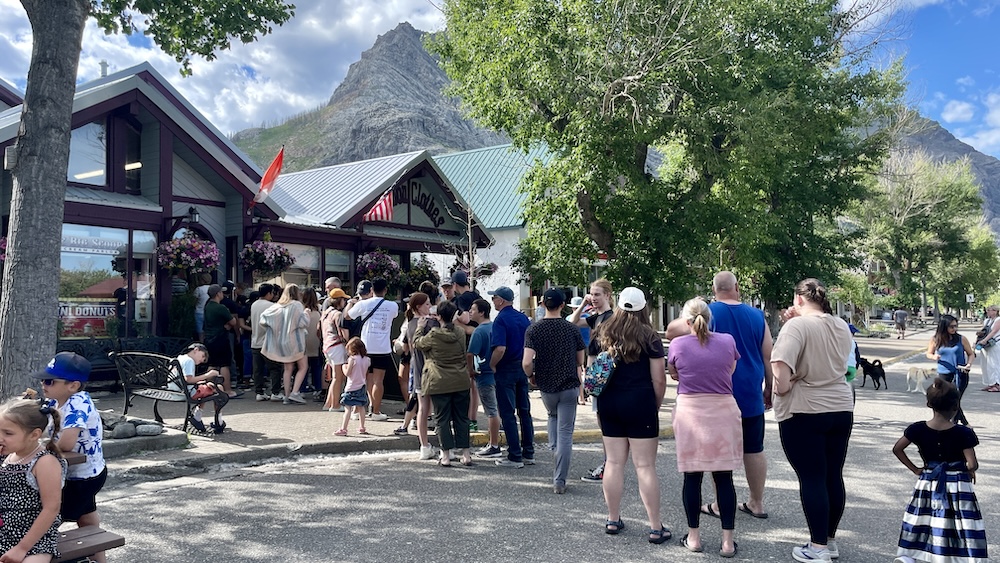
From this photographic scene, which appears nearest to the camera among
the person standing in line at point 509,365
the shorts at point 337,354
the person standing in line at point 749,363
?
the person standing in line at point 749,363

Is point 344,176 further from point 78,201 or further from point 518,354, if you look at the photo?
point 518,354

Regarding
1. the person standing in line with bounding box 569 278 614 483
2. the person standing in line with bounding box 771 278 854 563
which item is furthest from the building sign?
the person standing in line with bounding box 771 278 854 563

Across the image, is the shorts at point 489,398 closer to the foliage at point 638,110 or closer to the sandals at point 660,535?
the sandals at point 660,535

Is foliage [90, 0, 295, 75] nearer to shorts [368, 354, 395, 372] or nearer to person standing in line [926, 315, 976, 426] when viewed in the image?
shorts [368, 354, 395, 372]

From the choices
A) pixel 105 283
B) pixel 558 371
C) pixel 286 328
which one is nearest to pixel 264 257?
pixel 105 283

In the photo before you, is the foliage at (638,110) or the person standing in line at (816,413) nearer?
the person standing in line at (816,413)

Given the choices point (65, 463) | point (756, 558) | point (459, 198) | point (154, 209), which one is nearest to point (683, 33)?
point (459, 198)

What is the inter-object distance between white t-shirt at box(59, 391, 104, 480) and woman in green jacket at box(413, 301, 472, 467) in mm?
3653

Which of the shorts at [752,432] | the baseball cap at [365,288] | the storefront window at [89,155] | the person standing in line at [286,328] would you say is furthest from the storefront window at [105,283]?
the shorts at [752,432]

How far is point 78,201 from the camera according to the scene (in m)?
11.8

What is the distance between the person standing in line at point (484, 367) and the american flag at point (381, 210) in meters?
9.58

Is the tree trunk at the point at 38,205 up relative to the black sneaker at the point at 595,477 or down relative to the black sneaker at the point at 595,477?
up

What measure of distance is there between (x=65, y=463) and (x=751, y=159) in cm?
1370

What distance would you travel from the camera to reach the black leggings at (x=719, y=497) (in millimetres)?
4801
